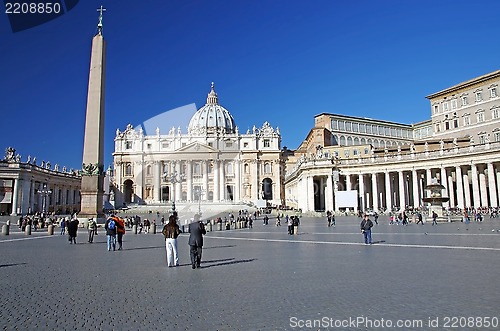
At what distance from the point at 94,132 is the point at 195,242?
592 inches

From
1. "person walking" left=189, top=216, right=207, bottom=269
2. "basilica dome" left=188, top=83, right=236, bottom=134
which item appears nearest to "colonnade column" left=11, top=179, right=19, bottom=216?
"person walking" left=189, top=216, right=207, bottom=269

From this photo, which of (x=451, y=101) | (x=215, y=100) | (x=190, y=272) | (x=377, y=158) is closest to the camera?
(x=190, y=272)

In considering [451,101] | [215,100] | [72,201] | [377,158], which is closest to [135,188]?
[72,201]

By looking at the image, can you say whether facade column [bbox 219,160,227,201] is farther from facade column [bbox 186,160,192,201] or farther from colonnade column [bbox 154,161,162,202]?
colonnade column [bbox 154,161,162,202]

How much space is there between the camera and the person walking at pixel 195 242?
8727 mm

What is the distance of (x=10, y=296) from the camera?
608 centimetres

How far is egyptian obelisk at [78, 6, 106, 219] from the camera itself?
21.5 m

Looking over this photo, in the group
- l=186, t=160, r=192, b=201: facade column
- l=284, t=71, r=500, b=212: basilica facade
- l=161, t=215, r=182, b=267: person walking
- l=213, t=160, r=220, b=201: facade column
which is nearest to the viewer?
l=161, t=215, r=182, b=267: person walking

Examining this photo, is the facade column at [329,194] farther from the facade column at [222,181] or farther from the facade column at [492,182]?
the facade column at [222,181]

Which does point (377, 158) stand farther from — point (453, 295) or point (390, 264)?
point (453, 295)

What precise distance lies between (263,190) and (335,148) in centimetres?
3255

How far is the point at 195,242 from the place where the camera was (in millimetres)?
8742

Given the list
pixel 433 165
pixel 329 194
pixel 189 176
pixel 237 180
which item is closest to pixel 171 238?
pixel 433 165

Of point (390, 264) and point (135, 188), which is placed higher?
point (135, 188)
